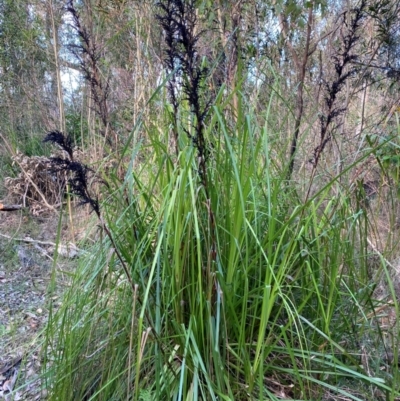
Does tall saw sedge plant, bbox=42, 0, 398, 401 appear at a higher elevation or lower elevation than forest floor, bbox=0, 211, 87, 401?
higher

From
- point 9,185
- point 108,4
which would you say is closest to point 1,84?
point 9,185

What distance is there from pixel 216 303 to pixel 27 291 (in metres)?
2.00

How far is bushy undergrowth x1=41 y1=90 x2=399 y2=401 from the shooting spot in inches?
42.2

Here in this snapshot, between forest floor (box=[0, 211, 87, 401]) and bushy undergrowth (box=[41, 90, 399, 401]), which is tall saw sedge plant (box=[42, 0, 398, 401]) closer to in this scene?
bushy undergrowth (box=[41, 90, 399, 401])

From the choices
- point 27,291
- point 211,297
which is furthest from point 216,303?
point 27,291

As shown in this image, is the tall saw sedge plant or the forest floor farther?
the forest floor

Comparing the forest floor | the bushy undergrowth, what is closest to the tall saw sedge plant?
the bushy undergrowth

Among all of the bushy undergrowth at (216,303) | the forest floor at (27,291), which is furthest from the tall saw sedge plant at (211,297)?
the forest floor at (27,291)

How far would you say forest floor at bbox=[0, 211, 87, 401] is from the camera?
1534 millimetres

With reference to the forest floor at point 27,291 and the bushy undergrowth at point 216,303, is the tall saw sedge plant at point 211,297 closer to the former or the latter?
the bushy undergrowth at point 216,303

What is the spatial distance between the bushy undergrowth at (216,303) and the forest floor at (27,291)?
0.19m

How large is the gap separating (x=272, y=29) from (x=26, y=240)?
2869 millimetres

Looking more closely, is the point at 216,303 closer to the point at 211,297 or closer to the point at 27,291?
the point at 211,297

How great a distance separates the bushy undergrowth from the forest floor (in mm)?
194
